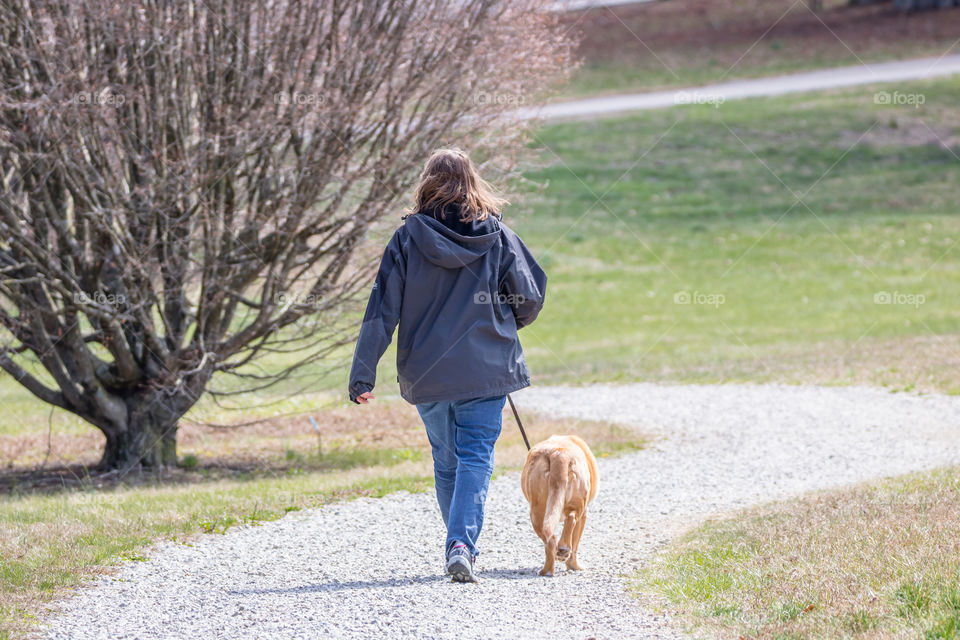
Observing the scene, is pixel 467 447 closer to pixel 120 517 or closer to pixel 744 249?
pixel 120 517

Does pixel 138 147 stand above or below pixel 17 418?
above

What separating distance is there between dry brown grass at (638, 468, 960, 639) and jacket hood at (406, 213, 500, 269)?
1851 millimetres

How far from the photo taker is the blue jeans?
5305mm

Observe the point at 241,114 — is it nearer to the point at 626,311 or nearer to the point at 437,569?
the point at 437,569

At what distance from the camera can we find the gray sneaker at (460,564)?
518 cm

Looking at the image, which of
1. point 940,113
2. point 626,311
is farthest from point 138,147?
point 940,113

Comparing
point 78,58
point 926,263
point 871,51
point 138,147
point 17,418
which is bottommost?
point 17,418

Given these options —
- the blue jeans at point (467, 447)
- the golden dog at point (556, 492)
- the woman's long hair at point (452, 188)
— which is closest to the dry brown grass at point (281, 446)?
the golden dog at point (556, 492)

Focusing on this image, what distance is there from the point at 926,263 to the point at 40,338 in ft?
61.6

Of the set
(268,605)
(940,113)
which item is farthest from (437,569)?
(940,113)

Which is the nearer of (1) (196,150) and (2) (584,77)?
(1) (196,150)

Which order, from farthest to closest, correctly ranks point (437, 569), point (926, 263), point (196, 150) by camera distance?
1. point (926, 263)
2. point (196, 150)
3. point (437, 569)

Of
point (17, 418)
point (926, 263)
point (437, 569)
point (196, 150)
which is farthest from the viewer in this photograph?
point (926, 263)

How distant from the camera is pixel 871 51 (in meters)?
34.7
